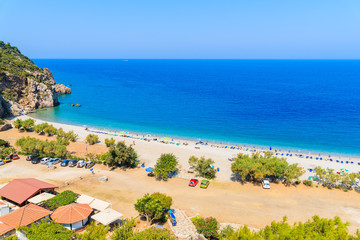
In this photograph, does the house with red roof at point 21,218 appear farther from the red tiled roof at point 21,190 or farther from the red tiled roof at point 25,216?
the red tiled roof at point 21,190

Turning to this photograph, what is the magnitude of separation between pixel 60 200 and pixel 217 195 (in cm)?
1928

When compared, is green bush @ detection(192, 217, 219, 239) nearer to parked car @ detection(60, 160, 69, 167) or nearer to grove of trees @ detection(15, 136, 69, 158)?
parked car @ detection(60, 160, 69, 167)

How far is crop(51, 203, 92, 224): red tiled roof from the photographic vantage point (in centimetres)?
A: 2303

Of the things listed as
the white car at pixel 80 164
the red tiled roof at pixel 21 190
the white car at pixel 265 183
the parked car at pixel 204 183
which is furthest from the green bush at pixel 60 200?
the white car at pixel 265 183

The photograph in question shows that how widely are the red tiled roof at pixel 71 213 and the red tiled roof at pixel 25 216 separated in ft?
4.48

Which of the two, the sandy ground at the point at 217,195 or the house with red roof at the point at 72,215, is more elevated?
the sandy ground at the point at 217,195

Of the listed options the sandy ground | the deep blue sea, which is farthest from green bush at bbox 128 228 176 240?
the deep blue sea

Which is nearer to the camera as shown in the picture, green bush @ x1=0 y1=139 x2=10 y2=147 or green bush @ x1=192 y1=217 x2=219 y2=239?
green bush @ x1=192 y1=217 x2=219 y2=239

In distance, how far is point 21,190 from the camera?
92.3 feet

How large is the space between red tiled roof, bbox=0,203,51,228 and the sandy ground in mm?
7084

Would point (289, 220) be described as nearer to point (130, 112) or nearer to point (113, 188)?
point (113, 188)

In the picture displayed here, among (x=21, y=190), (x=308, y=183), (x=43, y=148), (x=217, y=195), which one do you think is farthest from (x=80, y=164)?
(x=308, y=183)

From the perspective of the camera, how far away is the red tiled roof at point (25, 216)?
22422mm

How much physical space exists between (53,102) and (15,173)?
58.1 meters
